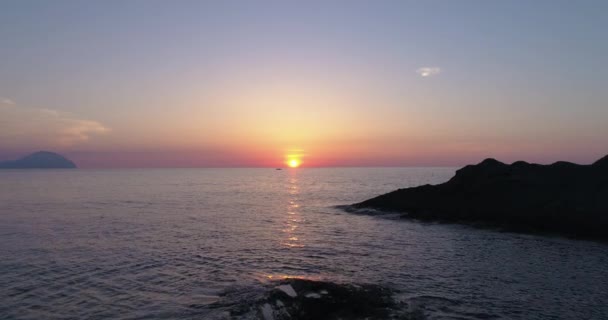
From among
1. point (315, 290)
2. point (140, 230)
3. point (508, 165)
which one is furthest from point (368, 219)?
point (315, 290)

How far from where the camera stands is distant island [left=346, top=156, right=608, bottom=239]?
36.9 m

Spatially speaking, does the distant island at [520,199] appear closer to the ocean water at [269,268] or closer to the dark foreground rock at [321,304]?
the ocean water at [269,268]

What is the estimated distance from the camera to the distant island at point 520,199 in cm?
3688

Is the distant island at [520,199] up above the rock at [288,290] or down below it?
above

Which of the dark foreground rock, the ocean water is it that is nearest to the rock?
the dark foreground rock

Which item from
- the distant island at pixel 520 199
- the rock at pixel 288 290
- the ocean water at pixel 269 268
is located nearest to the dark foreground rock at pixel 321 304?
the rock at pixel 288 290

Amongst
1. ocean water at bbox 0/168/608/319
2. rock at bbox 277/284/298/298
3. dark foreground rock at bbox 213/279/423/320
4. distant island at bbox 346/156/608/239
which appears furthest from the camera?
distant island at bbox 346/156/608/239

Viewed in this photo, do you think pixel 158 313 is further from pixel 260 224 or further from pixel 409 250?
pixel 260 224

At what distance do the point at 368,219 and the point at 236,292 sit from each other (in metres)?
31.5

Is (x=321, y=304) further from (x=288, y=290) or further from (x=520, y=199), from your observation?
(x=520, y=199)

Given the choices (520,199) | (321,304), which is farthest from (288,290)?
(520,199)

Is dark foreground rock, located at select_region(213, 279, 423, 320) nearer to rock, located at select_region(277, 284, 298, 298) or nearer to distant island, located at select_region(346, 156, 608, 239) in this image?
rock, located at select_region(277, 284, 298, 298)

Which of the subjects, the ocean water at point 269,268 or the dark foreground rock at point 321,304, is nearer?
the dark foreground rock at point 321,304

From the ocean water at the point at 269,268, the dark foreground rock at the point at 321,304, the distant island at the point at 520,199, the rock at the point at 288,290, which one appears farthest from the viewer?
the distant island at the point at 520,199
